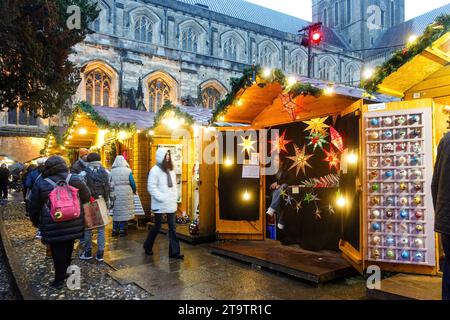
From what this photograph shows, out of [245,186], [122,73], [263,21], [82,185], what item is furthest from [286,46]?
[82,185]

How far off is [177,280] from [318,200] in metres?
2.72

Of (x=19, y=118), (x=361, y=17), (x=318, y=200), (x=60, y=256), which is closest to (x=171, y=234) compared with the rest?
(x=60, y=256)

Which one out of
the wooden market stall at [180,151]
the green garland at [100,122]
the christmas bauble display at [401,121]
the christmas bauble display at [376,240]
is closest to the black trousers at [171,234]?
the wooden market stall at [180,151]

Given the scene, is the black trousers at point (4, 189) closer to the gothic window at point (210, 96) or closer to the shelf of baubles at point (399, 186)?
the gothic window at point (210, 96)

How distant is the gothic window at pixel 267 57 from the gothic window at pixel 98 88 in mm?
16782

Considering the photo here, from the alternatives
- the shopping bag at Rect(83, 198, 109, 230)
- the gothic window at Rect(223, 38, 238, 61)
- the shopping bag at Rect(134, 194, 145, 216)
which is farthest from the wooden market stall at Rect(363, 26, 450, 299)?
the gothic window at Rect(223, 38, 238, 61)

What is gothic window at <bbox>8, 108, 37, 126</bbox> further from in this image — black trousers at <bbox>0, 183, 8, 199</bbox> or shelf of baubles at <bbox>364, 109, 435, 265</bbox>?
shelf of baubles at <bbox>364, 109, 435, 265</bbox>

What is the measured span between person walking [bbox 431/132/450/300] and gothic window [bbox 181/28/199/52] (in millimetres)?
30498

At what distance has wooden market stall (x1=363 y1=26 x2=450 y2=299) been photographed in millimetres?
4324

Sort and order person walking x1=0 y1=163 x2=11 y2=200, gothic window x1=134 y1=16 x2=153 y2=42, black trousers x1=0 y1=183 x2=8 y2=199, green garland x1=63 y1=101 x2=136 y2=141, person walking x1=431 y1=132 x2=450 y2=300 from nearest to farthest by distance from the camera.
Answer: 1. person walking x1=431 y1=132 x2=450 y2=300
2. green garland x1=63 y1=101 x2=136 y2=141
3. person walking x1=0 y1=163 x2=11 y2=200
4. black trousers x1=0 y1=183 x2=8 y2=199
5. gothic window x1=134 y1=16 x2=153 y2=42

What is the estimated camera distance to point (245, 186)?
22.1ft

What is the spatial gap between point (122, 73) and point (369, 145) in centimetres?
2385

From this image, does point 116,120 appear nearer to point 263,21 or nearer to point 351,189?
point 351,189

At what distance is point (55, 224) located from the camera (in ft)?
13.9
